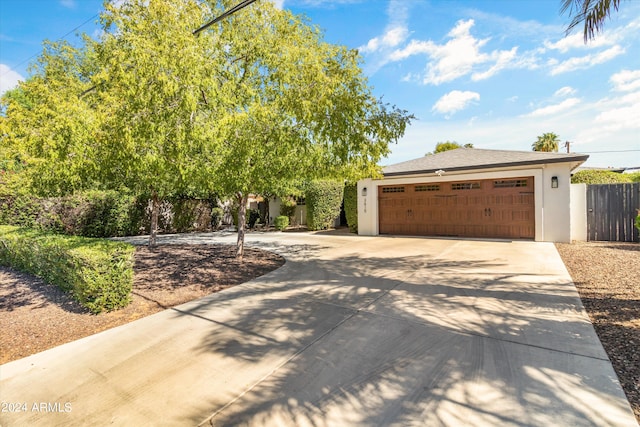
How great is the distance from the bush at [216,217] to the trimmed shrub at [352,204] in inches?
313

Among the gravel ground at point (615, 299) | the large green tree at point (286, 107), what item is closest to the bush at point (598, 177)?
the gravel ground at point (615, 299)

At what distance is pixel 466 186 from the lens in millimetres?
11562

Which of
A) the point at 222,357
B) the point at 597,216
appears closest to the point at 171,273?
the point at 222,357

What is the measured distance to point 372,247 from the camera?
9828mm

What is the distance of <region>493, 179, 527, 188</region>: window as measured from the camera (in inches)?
418

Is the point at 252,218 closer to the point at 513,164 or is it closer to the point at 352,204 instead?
the point at 352,204

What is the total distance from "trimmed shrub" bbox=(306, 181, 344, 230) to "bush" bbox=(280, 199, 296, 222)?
2237mm

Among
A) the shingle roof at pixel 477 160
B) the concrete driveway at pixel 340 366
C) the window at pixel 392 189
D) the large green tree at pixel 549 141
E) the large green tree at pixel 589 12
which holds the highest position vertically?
the large green tree at pixel 549 141

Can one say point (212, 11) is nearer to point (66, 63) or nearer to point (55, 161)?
point (55, 161)

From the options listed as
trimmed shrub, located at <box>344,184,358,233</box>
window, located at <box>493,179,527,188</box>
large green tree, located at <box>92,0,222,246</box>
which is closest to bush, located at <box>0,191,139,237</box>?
large green tree, located at <box>92,0,222,246</box>

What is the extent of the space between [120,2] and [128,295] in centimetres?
531

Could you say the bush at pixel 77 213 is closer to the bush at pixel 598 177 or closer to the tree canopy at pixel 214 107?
the tree canopy at pixel 214 107

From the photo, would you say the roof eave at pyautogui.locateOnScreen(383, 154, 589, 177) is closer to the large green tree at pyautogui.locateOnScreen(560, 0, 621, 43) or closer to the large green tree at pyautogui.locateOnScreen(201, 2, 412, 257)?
the large green tree at pyautogui.locateOnScreen(201, 2, 412, 257)

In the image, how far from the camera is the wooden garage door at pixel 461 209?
1066cm
